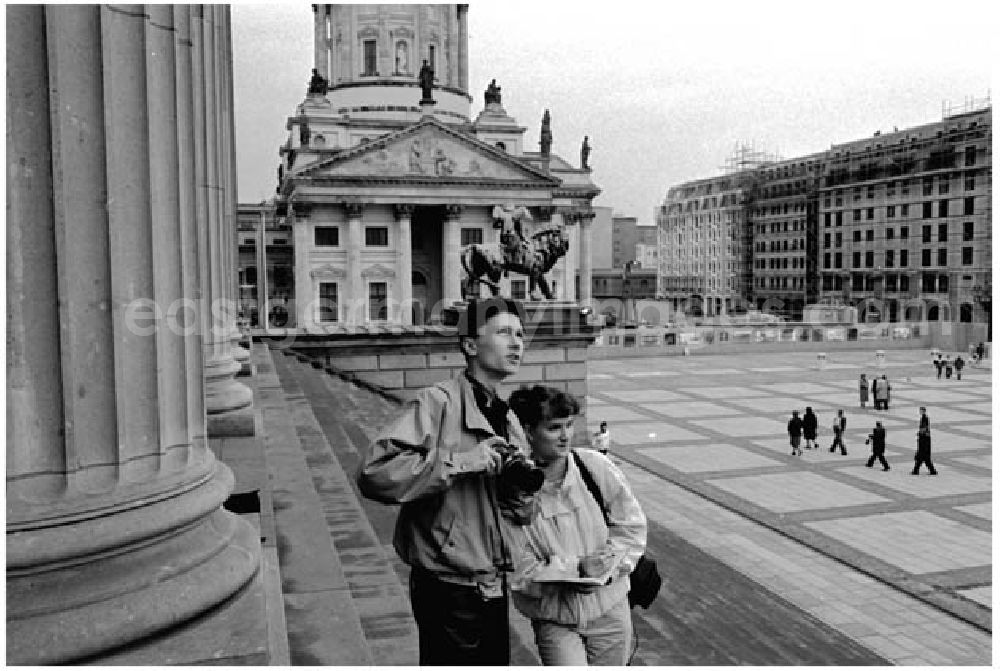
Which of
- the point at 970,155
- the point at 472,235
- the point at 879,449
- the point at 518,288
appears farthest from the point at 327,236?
the point at 970,155

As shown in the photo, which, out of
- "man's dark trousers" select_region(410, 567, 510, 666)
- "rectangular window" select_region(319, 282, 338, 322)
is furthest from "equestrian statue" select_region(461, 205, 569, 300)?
"rectangular window" select_region(319, 282, 338, 322)

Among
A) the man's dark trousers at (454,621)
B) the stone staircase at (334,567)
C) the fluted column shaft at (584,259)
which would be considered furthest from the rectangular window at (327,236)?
the man's dark trousers at (454,621)

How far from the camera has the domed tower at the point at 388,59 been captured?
61.2 meters

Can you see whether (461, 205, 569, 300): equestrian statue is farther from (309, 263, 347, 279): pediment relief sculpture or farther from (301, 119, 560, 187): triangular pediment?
(309, 263, 347, 279): pediment relief sculpture

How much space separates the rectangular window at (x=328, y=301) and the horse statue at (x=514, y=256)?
3124cm

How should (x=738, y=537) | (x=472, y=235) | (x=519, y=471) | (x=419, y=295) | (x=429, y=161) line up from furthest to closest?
(x=419, y=295)
(x=472, y=235)
(x=429, y=161)
(x=738, y=537)
(x=519, y=471)

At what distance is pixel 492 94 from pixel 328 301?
2006 cm

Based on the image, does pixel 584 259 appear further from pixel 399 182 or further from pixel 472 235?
pixel 399 182

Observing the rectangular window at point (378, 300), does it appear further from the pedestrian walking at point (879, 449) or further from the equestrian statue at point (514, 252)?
the pedestrian walking at point (879, 449)

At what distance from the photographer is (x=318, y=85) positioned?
194 feet

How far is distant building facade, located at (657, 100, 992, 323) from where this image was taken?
68.5 m

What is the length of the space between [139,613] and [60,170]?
4.54ft

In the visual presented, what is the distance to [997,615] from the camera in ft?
13.7

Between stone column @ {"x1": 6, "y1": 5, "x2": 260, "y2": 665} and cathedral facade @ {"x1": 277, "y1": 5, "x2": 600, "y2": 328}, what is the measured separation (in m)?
44.9
